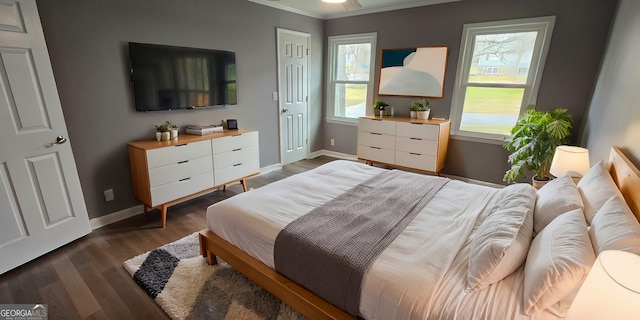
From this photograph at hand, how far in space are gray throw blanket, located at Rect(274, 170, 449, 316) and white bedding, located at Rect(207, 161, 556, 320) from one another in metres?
0.06

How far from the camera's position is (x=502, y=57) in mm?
3500

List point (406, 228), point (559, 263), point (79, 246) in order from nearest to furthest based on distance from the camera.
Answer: point (559, 263) < point (406, 228) < point (79, 246)

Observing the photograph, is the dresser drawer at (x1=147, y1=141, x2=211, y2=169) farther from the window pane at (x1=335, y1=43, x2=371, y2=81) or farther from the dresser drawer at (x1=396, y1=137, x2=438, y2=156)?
the window pane at (x1=335, y1=43, x2=371, y2=81)

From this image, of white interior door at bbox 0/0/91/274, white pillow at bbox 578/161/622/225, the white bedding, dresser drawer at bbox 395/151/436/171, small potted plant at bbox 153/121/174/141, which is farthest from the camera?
dresser drawer at bbox 395/151/436/171

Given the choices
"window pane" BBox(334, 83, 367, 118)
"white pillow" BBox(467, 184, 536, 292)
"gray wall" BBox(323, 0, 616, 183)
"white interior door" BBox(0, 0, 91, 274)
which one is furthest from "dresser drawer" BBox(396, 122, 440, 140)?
"white interior door" BBox(0, 0, 91, 274)

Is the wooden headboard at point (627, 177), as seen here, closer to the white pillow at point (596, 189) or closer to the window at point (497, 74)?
the white pillow at point (596, 189)

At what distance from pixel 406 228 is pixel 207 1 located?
10.5 ft

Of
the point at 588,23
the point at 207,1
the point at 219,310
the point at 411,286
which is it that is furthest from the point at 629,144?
the point at 207,1

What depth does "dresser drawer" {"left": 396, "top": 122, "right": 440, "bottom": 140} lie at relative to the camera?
3.74 metres

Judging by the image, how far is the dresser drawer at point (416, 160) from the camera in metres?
3.86

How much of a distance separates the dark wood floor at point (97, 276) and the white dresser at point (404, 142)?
2563 mm

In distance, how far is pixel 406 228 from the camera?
1657 mm

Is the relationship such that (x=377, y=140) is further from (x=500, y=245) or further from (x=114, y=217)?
(x=114, y=217)

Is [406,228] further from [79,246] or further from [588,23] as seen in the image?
[588,23]
